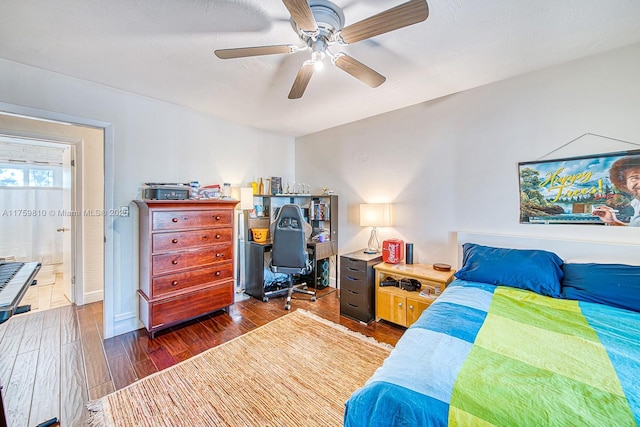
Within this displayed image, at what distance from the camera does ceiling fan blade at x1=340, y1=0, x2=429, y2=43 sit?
1.16m

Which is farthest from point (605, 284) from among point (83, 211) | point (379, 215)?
point (83, 211)

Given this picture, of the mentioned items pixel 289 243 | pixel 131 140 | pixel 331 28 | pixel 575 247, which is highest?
pixel 331 28

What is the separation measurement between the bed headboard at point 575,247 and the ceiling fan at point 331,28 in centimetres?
184

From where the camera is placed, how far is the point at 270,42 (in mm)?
1827

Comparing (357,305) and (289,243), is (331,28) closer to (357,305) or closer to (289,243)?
(289,243)

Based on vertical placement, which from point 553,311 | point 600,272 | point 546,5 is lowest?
point 553,311

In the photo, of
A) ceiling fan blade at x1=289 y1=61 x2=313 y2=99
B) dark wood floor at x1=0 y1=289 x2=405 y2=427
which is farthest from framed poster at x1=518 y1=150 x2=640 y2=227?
ceiling fan blade at x1=289 y1=61 x2=313 y2=99

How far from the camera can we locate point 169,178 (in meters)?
2.95

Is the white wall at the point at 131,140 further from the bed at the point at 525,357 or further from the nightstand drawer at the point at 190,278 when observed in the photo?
the bed at the point at 525,357

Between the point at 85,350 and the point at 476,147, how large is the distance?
4250 millimetres

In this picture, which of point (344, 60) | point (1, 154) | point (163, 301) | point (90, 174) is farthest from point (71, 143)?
point (344, 60)

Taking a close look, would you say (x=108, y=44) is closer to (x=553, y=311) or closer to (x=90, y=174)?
(x=90, y=174)

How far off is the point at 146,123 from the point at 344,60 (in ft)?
7.83

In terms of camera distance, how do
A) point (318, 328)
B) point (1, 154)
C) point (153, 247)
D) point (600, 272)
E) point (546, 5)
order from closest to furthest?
1. point (546, 5)
2. point (600, 272)
3. point (153, 247)
4. point (318, 328)
5. point (1, 154)
